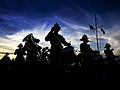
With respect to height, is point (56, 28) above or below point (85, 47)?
above

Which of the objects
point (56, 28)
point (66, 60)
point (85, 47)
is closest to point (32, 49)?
point (56, 28)

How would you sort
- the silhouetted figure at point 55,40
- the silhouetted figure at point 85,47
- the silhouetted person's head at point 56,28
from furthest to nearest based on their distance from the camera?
the silhouetted figure at point 85,47, the silhouetted person's head at point 56,28, the silhouetted figure at point 55,40

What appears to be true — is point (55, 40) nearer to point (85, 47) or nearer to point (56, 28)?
point (56, 28)

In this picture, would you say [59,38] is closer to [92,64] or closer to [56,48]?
[56,48]

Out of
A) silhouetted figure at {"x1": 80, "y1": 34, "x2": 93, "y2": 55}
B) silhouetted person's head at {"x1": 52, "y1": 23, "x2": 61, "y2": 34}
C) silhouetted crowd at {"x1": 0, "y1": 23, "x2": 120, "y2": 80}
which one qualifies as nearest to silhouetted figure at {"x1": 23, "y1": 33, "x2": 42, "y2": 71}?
silhouetted crowd at {"x1": 0, "y1": 23, "x2": 120, "y2": 80}

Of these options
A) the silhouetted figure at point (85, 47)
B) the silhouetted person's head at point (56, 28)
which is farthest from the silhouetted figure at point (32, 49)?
the silhouetted figure at point (85, 47)

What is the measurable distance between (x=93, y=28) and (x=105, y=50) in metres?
4.33

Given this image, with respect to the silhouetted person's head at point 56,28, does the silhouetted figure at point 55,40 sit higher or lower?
lower

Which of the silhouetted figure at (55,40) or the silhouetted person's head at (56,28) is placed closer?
the silhouetted figure at (55,40)

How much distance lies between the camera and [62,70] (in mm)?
4418

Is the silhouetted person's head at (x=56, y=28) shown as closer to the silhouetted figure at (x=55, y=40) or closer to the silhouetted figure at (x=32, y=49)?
the silhouetted figure at (x=55, y=40)

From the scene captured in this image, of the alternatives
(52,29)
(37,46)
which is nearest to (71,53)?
(52,29)

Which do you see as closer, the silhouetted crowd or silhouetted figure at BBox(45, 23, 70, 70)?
the silhouetted crowd

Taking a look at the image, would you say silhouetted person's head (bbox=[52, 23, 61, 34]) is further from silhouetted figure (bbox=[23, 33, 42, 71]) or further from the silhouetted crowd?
silhouetted figure (bbox=[23, 33, 42, 71])
